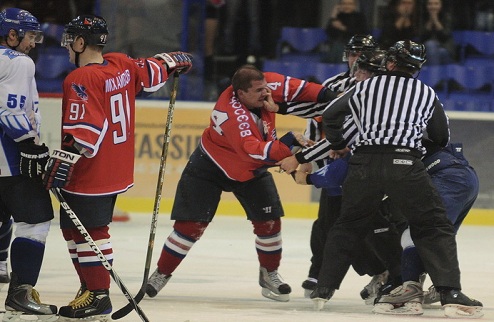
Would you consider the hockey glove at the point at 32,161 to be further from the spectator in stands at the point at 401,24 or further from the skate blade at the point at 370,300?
the spectator in stands at the point at 401,24

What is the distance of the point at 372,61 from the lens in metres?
5.53

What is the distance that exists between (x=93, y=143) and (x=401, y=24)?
5814mm

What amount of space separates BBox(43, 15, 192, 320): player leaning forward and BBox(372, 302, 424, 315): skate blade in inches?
48.7

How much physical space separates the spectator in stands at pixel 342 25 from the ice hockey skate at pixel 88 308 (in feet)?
18.5

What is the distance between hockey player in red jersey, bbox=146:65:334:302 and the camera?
18.4 feet

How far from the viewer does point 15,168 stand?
4898 mm

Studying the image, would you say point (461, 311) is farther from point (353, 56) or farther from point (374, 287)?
point (353, 56)

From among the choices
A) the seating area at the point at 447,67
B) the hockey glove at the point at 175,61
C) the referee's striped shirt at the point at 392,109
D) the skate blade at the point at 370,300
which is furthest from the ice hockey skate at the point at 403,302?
the seating area at the point at 447,67

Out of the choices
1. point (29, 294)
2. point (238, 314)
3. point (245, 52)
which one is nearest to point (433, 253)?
point (238, 314)

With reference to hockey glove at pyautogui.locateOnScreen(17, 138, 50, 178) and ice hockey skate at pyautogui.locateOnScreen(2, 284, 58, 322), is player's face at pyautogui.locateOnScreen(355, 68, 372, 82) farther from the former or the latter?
ice hockey skate at pyautogui.locateOnScreen(2, 284, 58, 322)

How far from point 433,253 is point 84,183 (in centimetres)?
153

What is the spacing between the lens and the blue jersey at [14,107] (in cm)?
484

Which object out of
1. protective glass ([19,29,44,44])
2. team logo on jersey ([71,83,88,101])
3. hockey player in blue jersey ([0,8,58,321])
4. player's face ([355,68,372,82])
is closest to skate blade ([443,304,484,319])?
player's face ([355,68,372,82])

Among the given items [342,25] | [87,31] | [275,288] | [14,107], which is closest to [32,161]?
[14,107]
